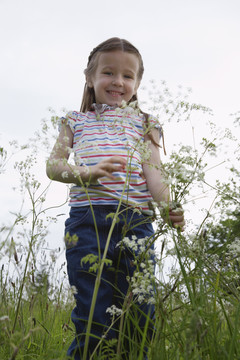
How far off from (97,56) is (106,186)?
4.16 ft

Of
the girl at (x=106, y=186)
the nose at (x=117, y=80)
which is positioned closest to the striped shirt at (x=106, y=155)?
the girl at (x=106, y=186)

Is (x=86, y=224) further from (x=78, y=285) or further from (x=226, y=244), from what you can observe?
(x=226, y=244)

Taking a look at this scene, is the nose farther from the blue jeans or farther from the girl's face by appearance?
the blue jeans

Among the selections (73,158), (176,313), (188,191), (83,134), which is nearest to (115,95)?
(83,134)

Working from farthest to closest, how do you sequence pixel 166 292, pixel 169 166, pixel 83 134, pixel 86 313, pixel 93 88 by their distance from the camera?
pixel 93 88
pixel 83 134
pixel 86 313
pixel 169 166
pixel 166 292

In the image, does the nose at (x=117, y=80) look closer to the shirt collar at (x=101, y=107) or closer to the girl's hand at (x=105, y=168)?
the shirt collar at (x=101, y=107)

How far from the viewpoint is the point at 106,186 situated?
2.70 m

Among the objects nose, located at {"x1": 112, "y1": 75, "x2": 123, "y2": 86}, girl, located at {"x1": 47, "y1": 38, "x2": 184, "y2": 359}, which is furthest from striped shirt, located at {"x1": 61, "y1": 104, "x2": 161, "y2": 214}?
nose, located at {"x1": 112, "y1": 75, "x2": 123, "y2": 86}

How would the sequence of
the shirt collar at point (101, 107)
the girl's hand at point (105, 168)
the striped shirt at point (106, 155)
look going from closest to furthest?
the girl's hand at point (105, 168)
the striped shirt at point (106, 155)
the shirt collar at point (101, 107)

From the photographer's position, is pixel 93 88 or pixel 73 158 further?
pixel 93 88

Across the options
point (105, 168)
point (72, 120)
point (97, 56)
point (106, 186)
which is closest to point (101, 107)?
point (72, 120)

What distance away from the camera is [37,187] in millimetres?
2357

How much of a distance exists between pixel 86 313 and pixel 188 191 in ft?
3.91

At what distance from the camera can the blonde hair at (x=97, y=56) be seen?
332 centimetres
